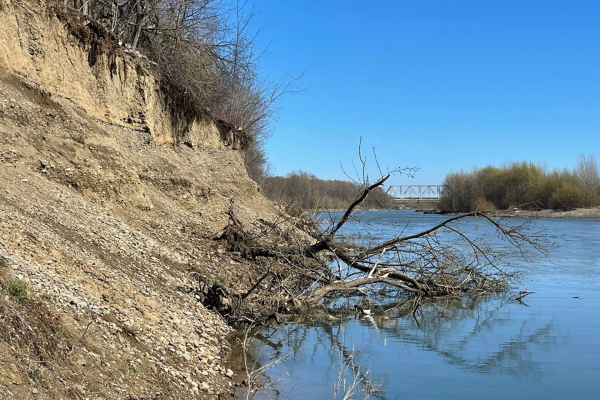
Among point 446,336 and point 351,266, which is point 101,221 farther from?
point 446,336

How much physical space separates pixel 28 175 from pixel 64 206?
1.05m

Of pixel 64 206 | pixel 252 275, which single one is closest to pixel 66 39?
pixel 64 206

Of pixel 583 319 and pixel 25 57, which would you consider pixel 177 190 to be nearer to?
pixel 25 57

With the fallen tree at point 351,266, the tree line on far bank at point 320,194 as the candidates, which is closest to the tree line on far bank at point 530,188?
the tree line on far bank at point 320,194

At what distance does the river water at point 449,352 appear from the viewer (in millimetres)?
8508

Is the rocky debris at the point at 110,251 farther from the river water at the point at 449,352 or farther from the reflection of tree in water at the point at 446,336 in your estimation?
the reflection of tree in water at the point at 446,336

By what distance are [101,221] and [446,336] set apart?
6.77m

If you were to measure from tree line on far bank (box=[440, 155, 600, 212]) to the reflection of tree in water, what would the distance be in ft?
174

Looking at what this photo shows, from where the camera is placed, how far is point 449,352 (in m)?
10.5

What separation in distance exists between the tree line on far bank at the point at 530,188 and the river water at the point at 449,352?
52834mm

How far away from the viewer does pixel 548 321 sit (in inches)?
504

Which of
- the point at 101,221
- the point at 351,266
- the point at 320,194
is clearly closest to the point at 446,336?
the point at 351,266

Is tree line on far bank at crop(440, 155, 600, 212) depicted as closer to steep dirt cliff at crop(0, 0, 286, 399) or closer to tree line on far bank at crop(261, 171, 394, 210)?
tree line on far bank at crop(261, 171, 394, 210)

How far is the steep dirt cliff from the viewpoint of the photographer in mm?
6156
